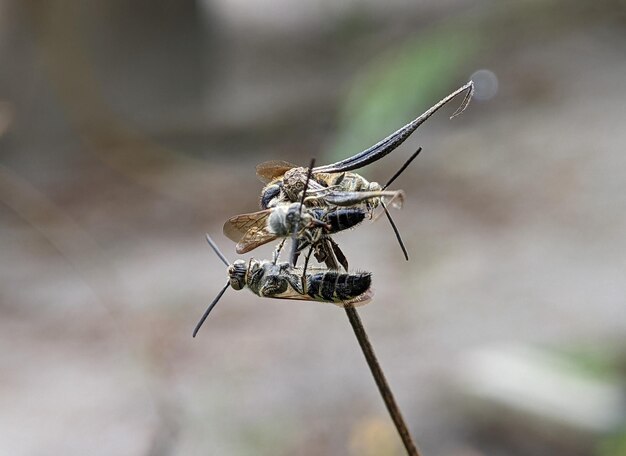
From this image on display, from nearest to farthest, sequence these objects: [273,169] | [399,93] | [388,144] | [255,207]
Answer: [388,144]
[273,169]
[399,93]
[255,207]

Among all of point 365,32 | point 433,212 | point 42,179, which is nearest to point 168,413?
point 433,212

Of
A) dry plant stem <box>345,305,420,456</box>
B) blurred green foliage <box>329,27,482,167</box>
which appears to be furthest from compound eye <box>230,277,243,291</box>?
blurred green foliage <box>329,27,482,167</box>

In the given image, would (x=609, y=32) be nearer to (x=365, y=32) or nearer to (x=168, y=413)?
(x=365, y=32)

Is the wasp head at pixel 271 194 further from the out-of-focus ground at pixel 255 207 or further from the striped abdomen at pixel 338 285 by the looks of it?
the out-of-focus ground at pixel 255 207

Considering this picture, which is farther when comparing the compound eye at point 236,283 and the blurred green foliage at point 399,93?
the blurred green foliage at point 399,93

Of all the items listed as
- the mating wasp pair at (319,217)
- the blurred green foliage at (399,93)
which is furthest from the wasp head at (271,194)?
the blurred green foliage at (399,93)

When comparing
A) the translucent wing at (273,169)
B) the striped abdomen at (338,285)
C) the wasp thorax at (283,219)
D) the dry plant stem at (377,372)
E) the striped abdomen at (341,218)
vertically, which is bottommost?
the dry plant stem at (377,372)

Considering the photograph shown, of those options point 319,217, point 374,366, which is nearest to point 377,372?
point 374,366

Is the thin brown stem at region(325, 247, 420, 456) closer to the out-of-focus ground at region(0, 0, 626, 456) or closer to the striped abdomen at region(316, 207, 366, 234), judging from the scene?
the striped abdomen at region(316, 207, 366, 234)

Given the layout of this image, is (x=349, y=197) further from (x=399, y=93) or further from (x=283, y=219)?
(x=399, y=93)
